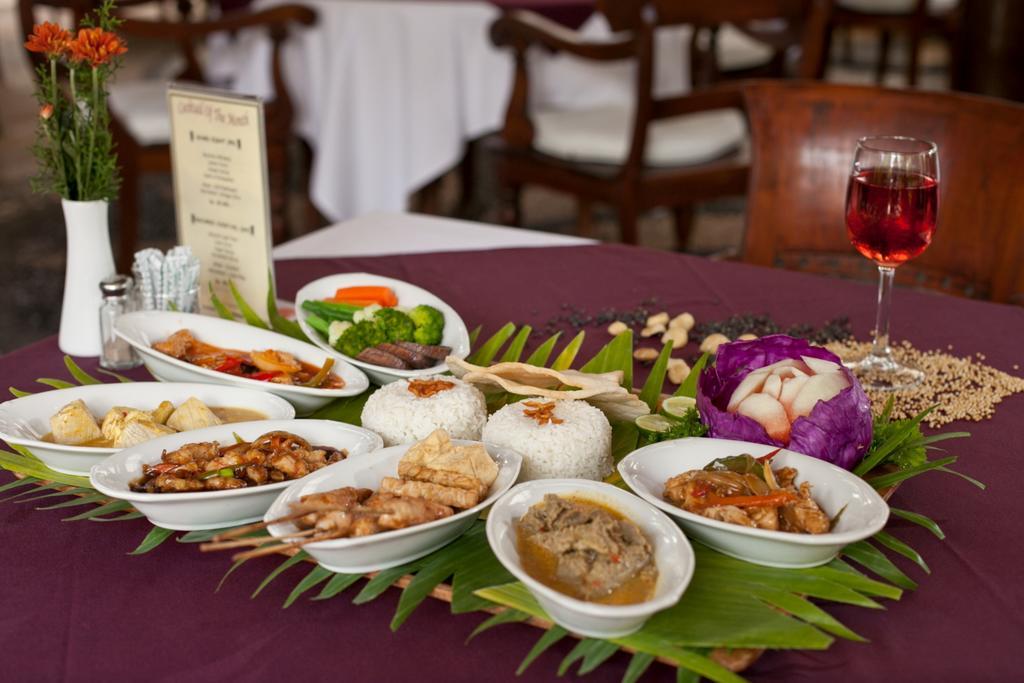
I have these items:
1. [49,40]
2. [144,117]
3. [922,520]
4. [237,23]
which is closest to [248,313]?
[49,40]

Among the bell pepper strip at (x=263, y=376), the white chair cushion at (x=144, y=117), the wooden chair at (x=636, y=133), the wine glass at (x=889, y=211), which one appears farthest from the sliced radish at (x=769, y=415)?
the white chair cushion at (x=144, y=117)

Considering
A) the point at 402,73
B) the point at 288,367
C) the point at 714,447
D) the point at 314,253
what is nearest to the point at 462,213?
the point at 402,73

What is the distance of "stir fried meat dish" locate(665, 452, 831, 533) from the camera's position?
1004 mm

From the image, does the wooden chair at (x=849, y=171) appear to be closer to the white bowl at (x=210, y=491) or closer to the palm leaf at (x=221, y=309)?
the palm leaf at (x=221, y=309)

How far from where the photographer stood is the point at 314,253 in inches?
81.4

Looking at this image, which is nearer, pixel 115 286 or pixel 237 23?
pixel 115 286

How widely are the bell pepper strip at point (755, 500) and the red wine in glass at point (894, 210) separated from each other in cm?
54

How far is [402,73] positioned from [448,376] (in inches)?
108

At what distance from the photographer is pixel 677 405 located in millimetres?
1308

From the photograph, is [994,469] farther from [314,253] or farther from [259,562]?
[314,253]

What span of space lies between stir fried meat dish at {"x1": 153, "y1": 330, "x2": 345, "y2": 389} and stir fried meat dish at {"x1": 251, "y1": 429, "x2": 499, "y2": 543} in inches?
13.0

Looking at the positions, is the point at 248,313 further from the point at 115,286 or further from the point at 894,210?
the point at 894,210

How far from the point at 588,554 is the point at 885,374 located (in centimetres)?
68

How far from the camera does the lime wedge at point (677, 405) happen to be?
129cm
